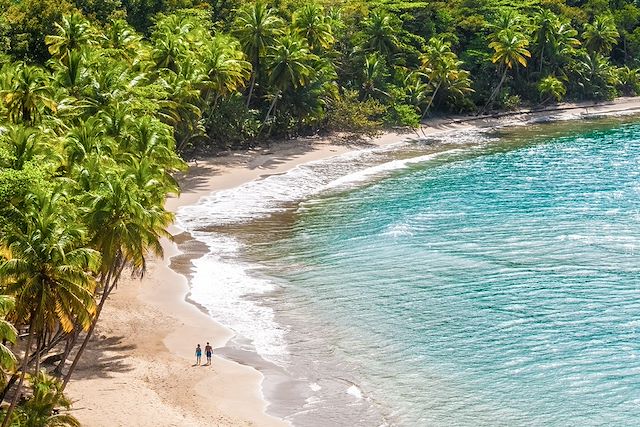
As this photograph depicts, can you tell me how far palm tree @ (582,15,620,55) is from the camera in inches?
4299

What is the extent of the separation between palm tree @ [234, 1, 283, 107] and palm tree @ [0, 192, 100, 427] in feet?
167

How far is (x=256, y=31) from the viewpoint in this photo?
3130 inches

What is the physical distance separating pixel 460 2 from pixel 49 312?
86.2 m

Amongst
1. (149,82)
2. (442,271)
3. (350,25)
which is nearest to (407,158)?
(350,25)

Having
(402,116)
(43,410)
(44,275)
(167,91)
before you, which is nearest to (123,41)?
(167,91)

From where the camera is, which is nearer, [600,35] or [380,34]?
[380,34]

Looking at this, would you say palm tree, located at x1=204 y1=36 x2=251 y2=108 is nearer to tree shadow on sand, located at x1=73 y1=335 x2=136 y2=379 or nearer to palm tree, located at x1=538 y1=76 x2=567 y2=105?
tree shadow on sand, located at x1=73 y1=335 x2=136 y2=379

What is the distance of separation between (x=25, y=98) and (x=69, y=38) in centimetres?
2204

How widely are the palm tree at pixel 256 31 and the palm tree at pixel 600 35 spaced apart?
44.8m

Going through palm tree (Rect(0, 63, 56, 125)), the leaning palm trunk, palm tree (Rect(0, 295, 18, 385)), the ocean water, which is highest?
palm tree (Rect(0, 63, 56, 125))

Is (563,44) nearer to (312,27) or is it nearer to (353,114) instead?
(353,114)

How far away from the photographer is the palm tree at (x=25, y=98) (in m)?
47.5

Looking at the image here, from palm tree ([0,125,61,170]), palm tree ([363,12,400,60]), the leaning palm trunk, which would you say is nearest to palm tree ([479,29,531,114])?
palm tree ([363,12,400,60])

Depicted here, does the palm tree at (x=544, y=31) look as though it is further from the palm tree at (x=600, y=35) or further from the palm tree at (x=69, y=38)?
the palm tree at (x=69, y=38)
